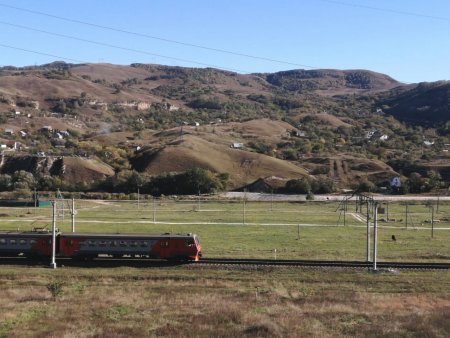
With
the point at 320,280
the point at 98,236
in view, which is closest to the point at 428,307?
the point at 320,280

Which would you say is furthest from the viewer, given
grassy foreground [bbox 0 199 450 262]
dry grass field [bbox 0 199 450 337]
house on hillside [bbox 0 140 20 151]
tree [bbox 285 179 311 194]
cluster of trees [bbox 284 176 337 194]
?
house on hillside [bbox 0 140 20 151]

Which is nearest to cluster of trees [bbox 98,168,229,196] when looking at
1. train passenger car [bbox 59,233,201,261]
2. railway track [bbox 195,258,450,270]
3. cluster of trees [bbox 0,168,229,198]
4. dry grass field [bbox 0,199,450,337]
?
cluster of trees [bbox 0,168,229,198]

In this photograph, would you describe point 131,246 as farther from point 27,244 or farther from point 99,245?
point 27,244

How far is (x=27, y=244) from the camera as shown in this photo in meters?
43.0

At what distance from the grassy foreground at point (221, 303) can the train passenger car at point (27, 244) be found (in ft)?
12.9

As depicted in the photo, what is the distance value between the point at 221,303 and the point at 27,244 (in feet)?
69.3

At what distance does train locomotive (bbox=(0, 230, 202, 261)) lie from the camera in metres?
41.7

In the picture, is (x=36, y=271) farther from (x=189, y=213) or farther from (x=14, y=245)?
(x=189, y=213)

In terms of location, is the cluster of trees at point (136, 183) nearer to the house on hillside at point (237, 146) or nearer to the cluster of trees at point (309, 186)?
the cluster of trees at point (309, 186)

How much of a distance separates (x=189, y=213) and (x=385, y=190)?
238 feet

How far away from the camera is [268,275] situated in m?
36.6

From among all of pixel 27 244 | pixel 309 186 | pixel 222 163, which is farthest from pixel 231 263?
pixel 222 163

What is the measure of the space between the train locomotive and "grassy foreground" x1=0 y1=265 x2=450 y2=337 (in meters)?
2.36

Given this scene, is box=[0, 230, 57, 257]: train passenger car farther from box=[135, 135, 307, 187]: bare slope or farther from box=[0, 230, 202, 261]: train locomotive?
box=[135, 135, 307, 187]: bare slope
